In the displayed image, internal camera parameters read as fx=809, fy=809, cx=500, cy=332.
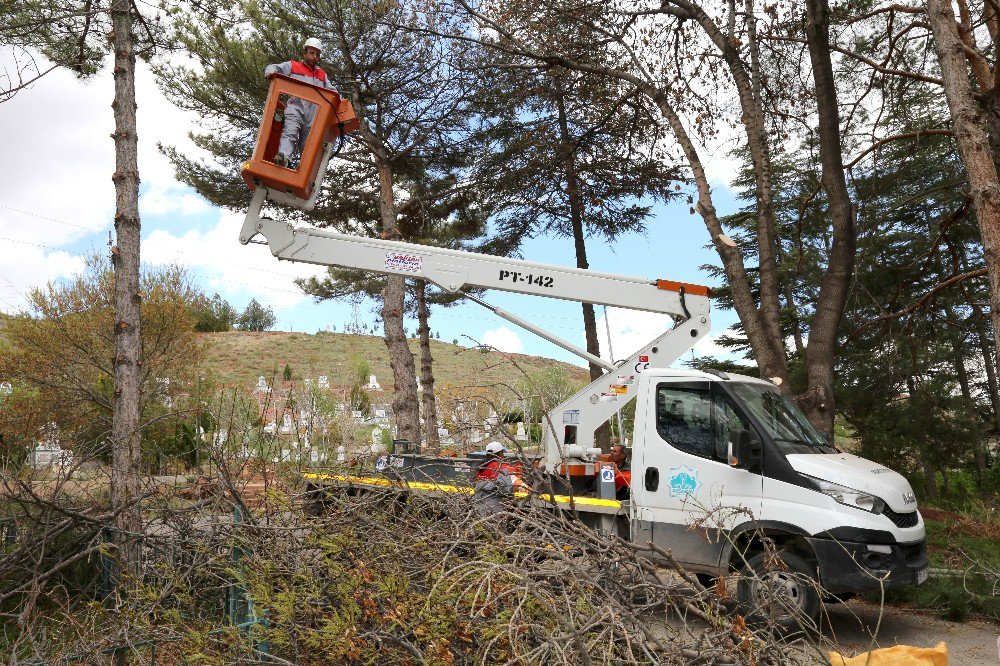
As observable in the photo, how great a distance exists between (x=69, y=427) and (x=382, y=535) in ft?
58.9

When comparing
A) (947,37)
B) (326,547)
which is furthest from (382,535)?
(947,37)

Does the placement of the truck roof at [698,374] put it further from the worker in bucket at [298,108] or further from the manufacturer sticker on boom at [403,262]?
the worker in bucket at [298,108]

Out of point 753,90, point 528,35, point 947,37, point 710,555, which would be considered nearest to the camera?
point 710,555

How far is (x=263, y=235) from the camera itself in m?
8.96

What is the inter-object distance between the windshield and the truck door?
0.74 ft

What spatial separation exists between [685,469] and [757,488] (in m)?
0.69

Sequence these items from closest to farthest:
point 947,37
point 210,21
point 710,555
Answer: point 710,555, point 947,37, point 210,21

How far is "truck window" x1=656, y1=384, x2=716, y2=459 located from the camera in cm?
777

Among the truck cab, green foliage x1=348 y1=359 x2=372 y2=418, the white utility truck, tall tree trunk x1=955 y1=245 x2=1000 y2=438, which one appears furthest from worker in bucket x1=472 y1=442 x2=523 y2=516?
tall tree trunk x1=955 y1=245 x2=1000 y2=438

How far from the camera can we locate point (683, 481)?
7746mm

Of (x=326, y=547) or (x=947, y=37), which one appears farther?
(x=947, y=37)

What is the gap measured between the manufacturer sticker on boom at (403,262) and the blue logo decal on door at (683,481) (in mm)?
3603

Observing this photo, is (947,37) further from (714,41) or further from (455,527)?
(455,527)

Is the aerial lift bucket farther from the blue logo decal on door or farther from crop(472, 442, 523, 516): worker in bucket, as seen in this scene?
the blue logo decal on door
